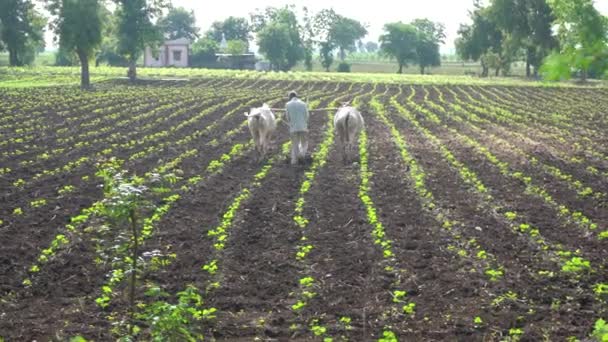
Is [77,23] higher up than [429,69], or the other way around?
[77,23]

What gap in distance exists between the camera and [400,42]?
10444 centimetres

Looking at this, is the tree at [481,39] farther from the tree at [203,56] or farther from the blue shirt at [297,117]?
the blue shirt at [297,117]

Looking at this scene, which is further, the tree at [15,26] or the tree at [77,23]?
the tree at [15,26]

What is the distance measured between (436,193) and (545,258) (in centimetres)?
431

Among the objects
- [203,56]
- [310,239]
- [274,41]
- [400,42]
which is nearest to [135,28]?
[274,41]

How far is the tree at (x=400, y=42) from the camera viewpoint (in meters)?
102

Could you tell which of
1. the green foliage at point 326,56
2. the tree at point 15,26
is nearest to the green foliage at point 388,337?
the tree at point 15,26

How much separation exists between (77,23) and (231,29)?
90197mm

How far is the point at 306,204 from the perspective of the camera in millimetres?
12656

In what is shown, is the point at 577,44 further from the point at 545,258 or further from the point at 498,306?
the point at 545,258

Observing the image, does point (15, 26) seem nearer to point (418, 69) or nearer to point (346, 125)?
point (346, 125)

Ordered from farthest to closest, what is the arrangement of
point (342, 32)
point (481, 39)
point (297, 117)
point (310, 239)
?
1. point (342, 32)
2. point (481, 39)
3. point (297, 117)
4. point (310, 239)

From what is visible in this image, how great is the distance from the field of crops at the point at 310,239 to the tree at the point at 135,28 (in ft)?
105

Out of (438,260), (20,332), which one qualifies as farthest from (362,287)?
(20,332)
